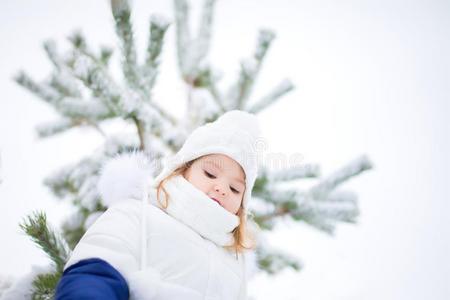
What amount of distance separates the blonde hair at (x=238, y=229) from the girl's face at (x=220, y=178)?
48 millimetres

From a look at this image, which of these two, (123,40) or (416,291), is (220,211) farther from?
(416,291)

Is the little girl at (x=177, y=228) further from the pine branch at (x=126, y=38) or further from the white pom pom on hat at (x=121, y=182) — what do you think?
the pine branch at (x=126, y=38)

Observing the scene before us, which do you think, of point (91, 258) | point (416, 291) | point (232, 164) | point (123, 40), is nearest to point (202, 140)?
point (232, 164)

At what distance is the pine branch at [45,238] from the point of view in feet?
4.25

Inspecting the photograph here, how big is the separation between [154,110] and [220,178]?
563 mm

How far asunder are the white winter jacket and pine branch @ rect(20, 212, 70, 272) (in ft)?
0.41

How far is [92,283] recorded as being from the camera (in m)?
1.08

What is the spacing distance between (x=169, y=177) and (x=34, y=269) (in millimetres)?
656

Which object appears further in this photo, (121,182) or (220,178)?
(220,178)

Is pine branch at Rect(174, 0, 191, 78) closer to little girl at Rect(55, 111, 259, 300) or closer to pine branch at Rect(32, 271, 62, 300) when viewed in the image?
little girl at Rect(55, 111, 259, 300)

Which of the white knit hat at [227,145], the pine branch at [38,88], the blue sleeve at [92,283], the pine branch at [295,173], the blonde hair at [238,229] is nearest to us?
the blue sleeve at [92,283]

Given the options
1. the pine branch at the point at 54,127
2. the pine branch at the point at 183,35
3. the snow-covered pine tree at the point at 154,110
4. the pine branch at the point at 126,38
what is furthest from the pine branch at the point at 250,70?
the pine branch at the point at 54,127

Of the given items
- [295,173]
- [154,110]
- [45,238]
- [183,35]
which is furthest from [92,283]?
[183,35]

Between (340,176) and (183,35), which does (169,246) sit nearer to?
(340,176)
